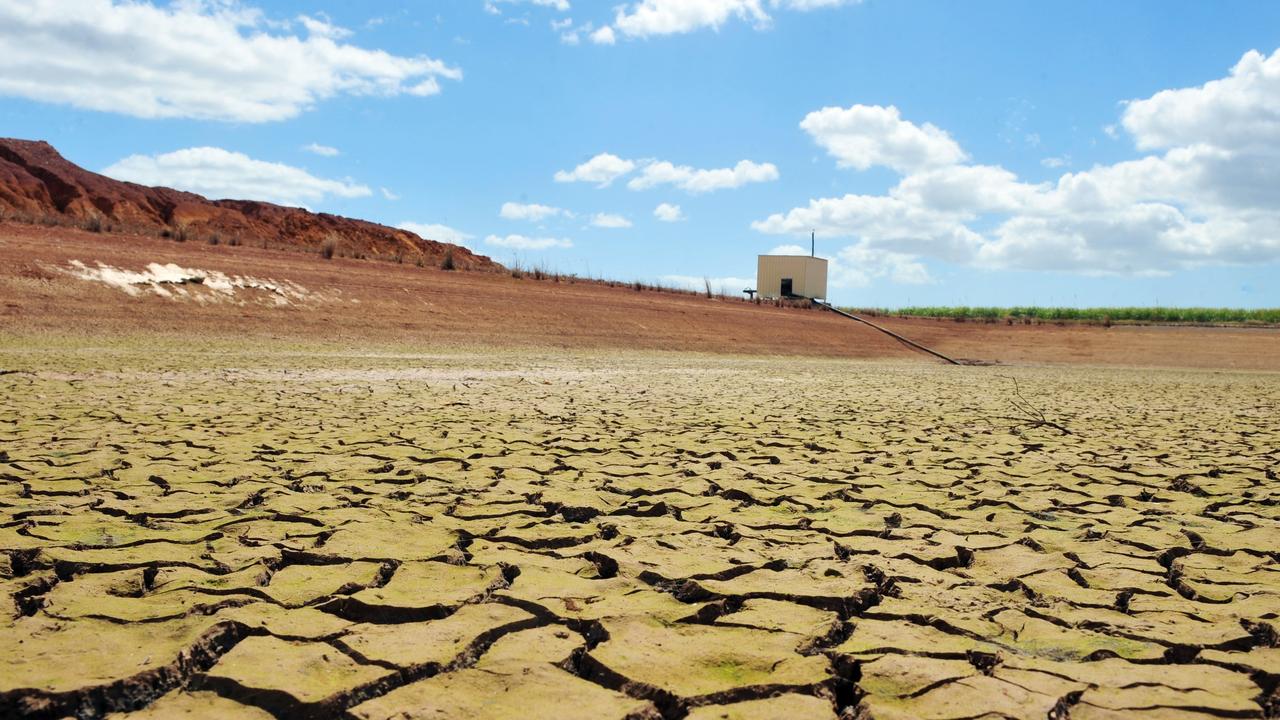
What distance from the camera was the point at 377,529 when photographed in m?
3.67

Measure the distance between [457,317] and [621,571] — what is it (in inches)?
729

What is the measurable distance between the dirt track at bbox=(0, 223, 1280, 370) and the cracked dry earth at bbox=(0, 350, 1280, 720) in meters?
11.3

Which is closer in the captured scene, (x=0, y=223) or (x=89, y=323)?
(x=89, y=323)

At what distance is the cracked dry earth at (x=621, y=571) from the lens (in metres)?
2.17

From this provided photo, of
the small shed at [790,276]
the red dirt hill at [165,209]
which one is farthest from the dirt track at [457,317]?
the red dirt hill at [165,209]

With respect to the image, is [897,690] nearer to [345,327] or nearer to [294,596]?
[294,596]

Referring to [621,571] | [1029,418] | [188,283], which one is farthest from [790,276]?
[621,571]

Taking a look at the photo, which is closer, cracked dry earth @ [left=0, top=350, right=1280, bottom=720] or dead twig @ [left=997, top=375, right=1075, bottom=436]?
cracked dry earth @ [left=0, top=350, right=1280, bottom=720]

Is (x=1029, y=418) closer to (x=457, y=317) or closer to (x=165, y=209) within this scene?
(x=457, y=317)

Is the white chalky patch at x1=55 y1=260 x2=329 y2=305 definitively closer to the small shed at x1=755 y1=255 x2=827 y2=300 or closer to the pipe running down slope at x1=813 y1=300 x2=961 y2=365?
the pipe running down slope at x1=813 y1=300 x2=961 y2=365

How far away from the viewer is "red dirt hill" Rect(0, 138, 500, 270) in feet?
132

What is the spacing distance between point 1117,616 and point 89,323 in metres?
17.2

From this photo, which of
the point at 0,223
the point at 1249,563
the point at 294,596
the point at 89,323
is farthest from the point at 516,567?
the point at 0,223

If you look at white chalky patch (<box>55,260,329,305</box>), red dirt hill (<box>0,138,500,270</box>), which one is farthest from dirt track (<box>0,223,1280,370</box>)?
red dirt hill (<box>0,138,500,270</box>)
